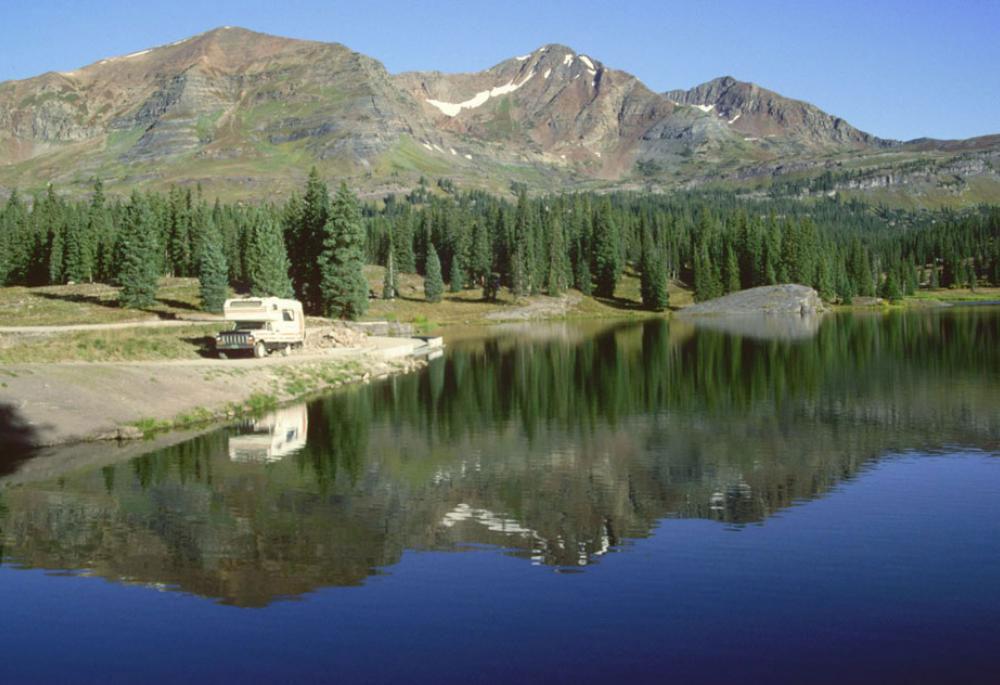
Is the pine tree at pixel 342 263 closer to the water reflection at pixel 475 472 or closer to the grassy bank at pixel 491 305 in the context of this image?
the grassy bank at pixel 491 305

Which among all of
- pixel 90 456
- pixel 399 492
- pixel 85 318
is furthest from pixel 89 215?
pixel 399 492

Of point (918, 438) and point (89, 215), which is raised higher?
point (89, 215)

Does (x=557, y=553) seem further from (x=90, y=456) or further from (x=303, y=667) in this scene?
(x=90, y=456)

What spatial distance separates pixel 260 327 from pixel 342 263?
108ft

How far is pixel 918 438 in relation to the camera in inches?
1423

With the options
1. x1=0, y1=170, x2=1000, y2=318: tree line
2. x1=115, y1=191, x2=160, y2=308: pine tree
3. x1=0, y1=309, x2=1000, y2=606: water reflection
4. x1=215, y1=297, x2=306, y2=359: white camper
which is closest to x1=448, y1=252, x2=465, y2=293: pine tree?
x1=0, y1=170, x2=1000, y2=318: tree line

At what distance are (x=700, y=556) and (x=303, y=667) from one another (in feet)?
32.8

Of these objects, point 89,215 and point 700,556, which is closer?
point 700,556

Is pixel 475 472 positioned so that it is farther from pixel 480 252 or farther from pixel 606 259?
pixel 606 259

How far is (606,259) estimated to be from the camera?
18288 cm

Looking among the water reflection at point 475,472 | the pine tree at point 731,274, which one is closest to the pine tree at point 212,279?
the water reflection at point 475,472

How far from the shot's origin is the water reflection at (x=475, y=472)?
22.1 metres

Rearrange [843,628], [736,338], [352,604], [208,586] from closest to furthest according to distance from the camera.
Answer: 1. [843,628]
2. [352,604]
3. [208,586]
4. [736,338]

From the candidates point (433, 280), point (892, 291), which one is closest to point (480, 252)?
point (433, 280)
